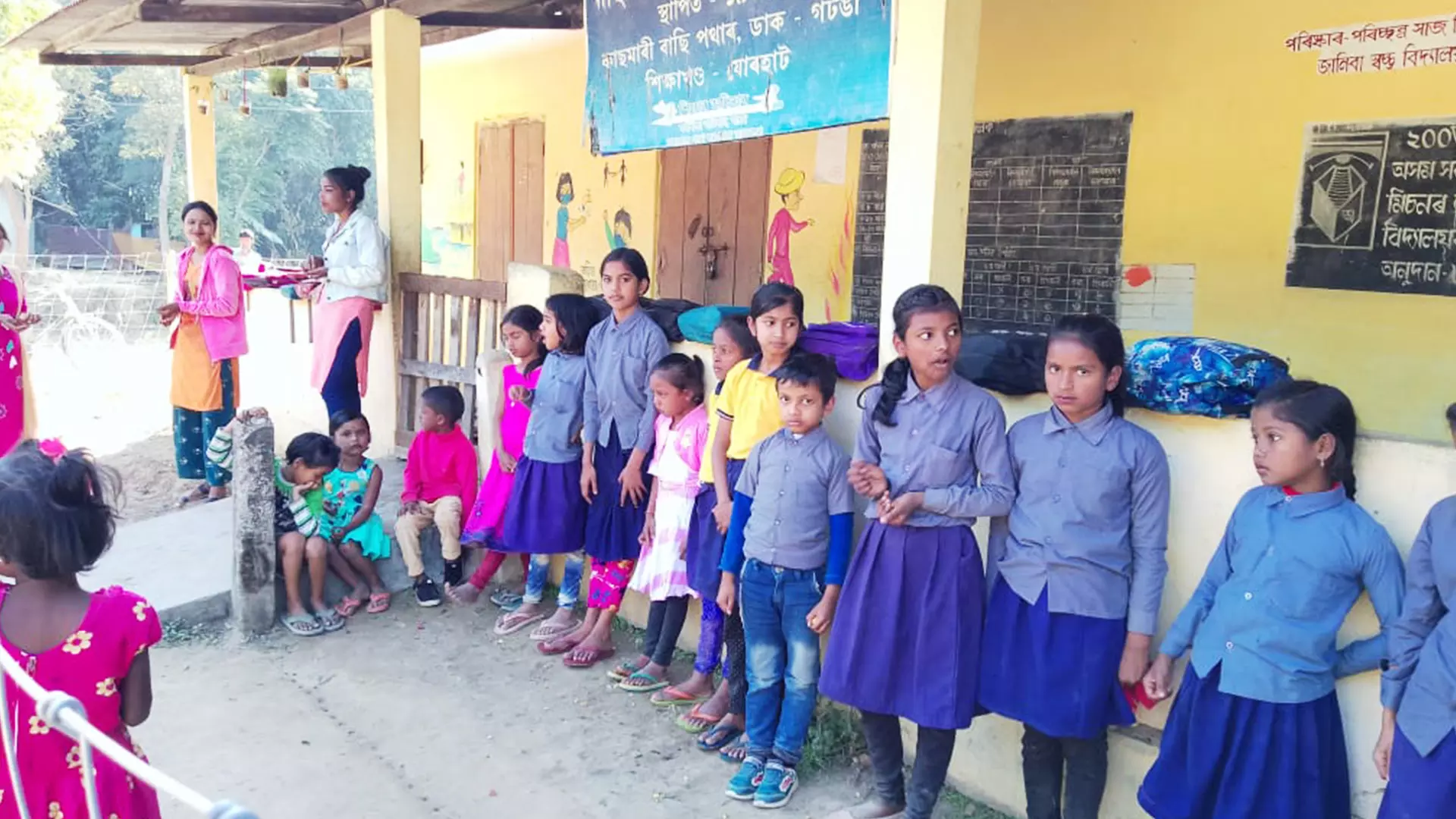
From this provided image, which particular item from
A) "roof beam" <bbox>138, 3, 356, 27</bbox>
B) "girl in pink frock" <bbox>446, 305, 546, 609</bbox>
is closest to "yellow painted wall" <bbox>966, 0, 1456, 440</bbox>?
"girl in pink frock" <bbox>446, 305, 546, 609</bbox>

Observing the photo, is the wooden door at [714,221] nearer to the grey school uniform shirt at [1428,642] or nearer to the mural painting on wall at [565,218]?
the mural painting on wall at [565,218]

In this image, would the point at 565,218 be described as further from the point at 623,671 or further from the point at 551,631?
the point at 623,671

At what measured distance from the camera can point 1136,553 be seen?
103 inches

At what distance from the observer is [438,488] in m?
4.98

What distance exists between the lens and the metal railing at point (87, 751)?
47.5 inches

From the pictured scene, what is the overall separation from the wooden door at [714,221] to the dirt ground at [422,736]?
11.8ft

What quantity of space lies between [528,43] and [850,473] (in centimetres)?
728

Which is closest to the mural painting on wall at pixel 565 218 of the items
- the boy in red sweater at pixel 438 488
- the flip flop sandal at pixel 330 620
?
the boy in red sweater at pixel 438 488

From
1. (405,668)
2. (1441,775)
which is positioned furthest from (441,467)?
(1441,775)

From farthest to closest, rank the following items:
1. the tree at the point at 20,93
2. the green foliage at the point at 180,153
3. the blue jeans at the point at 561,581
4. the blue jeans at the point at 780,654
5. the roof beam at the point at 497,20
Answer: the green foliage at the point at 180,153, the tree at the point at 20,93, the roof beam at the point at 497,20, the blue jeans at the point at 561,581, the blue jeans at the point at 780,654

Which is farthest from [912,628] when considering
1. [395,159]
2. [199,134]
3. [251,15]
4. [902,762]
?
[199,134]

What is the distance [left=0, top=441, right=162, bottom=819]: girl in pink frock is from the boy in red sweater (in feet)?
8.95

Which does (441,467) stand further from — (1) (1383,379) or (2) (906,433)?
(1) (1383,379)

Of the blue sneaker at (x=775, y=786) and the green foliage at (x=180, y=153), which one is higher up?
the green foliage at (x=180, y=153)
